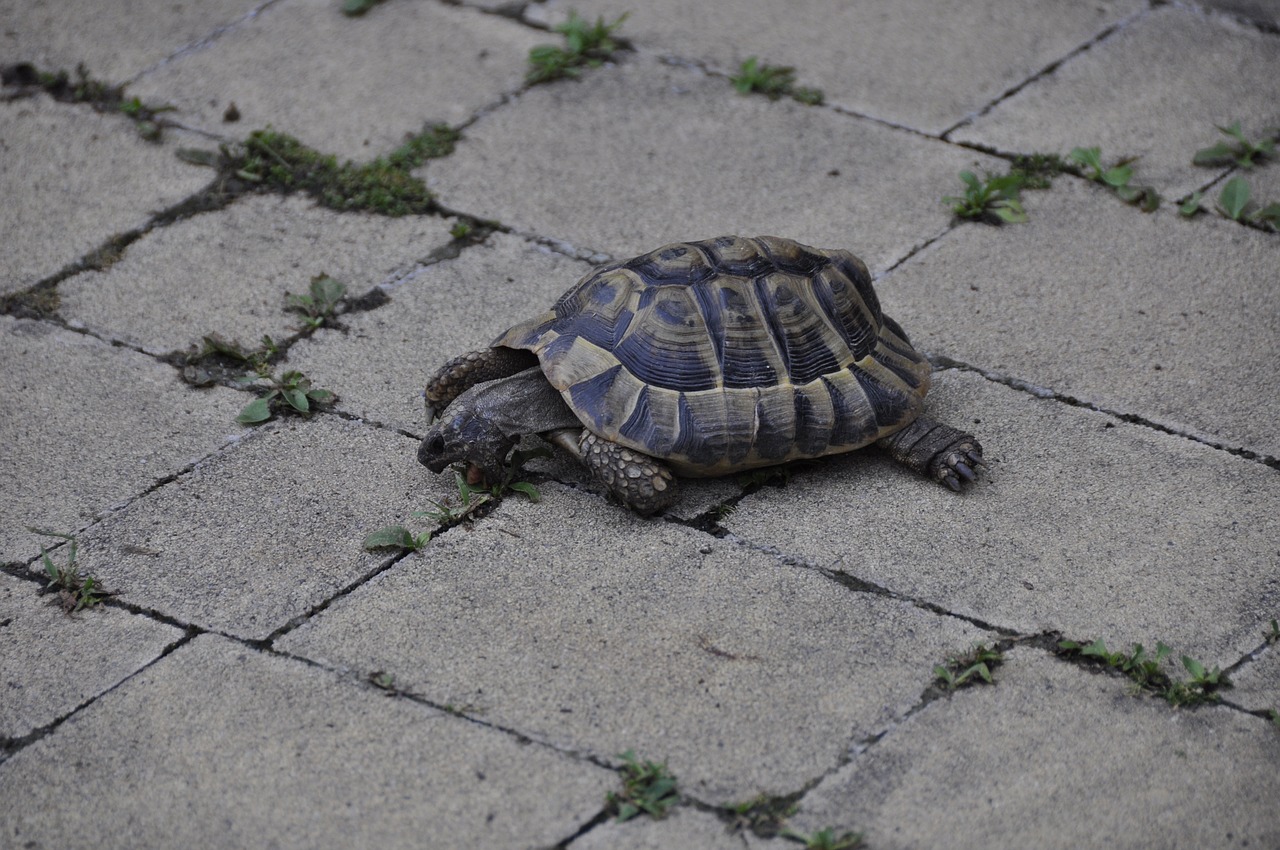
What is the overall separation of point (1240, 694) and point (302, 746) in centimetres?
214

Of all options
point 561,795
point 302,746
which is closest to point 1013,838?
point 561,795

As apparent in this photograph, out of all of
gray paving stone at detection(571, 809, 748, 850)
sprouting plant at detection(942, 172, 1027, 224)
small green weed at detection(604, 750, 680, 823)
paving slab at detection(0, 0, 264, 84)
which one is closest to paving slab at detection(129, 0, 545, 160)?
paving slab at detection(0, 0, 264, 84)

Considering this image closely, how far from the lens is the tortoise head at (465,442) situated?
3719 millimetres

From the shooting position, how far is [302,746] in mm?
3031

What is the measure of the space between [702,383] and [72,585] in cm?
172

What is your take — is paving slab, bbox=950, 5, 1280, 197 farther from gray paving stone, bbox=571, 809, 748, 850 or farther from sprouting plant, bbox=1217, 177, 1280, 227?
gray paving stone, bbox=571, 809, 748, 850

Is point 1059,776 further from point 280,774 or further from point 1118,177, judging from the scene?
point 1118,177

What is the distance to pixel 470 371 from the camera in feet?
13.0

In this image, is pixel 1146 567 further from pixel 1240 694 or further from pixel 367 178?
pixel 367 178

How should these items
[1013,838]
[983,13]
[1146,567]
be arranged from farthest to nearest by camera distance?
1. [983,13]
2. [1146,567]
3. [1013,838]

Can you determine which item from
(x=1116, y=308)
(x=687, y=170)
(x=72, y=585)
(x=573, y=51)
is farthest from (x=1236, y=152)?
(x=72, y=585)

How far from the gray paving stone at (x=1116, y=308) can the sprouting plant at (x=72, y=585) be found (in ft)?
8.47

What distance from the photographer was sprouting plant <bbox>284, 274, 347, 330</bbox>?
4520mm

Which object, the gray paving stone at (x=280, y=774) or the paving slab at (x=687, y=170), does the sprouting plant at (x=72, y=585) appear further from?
the paving slab at (x=687, y=170)
